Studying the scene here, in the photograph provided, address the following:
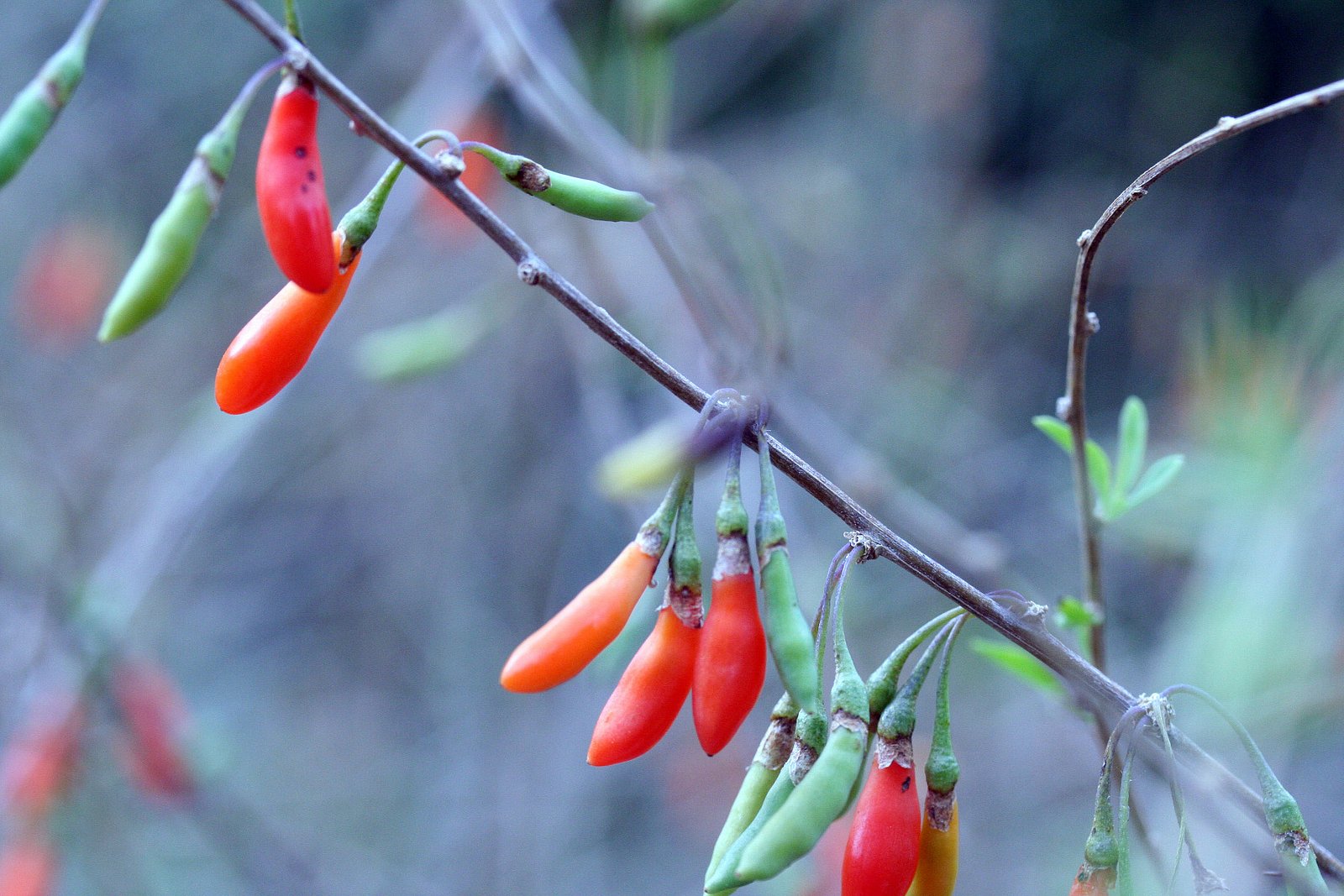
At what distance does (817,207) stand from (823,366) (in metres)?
0.50

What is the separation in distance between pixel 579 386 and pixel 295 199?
254 centimetres

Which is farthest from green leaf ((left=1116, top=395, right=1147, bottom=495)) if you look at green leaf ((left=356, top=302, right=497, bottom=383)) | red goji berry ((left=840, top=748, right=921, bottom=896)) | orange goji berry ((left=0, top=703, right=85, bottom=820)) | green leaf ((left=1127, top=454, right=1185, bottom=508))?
orange goji berry ((left=0, top=703, right=85, bottom=820))

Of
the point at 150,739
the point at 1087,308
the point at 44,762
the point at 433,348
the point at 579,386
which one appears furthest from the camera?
the point at 579,386

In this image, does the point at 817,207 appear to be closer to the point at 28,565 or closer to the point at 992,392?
the point at 992,392

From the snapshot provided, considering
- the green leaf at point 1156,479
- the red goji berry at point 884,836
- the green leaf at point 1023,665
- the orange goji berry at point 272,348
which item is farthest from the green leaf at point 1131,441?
the orange goji berry at point 272,348

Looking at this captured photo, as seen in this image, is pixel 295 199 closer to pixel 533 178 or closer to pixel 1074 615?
pixel 533 178

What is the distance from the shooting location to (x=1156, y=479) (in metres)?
0.80

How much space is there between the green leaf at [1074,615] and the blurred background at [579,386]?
1.00m

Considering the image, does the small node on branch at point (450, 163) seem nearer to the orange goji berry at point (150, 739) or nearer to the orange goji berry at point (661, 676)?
the orange goji berry at point (661, 676)

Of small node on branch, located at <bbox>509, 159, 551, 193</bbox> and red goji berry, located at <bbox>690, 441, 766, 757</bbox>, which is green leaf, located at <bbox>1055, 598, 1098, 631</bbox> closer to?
red goji berry, located at <bbox>690, 441, 766, 757</bbox>

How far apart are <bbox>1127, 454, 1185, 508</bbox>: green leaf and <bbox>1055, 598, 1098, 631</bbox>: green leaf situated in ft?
0.30

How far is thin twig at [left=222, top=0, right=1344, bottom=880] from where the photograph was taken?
61 centimetres

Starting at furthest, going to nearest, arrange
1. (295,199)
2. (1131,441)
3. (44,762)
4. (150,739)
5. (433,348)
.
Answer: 1. (150,739)
2. (44,762)
3. (433,348)
4. (1131,441)
5. (295,199)

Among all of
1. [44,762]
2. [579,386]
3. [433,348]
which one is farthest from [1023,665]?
[579,386]
